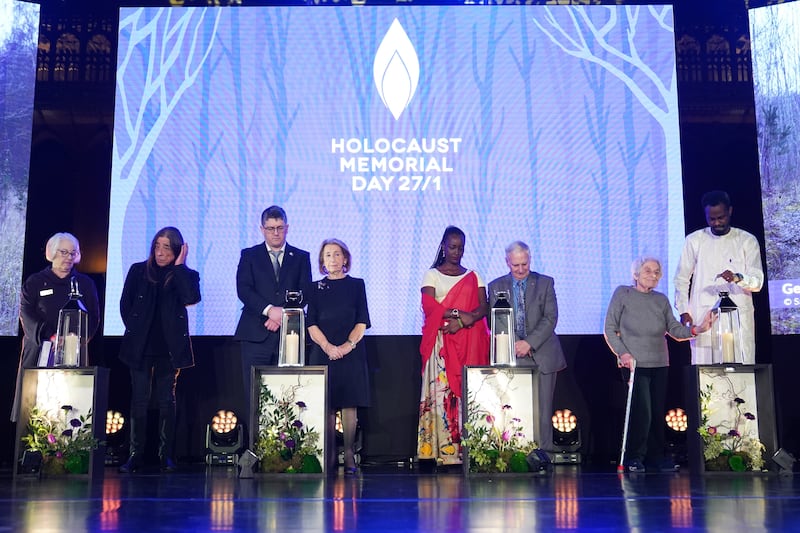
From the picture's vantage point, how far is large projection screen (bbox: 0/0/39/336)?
6.68 m

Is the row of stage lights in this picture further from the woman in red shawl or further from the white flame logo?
the white flame logo

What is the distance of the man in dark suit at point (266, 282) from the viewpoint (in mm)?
5766

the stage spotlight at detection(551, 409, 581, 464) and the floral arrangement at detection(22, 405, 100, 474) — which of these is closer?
the floral arrangement at detection(22, 405, 100, 474)

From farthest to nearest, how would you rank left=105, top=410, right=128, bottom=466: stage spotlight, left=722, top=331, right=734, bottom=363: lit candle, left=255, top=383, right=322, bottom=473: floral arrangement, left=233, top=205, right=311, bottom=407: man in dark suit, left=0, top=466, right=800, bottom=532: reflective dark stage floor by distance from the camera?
left=105, top=410, right=128, bottom=466: stage spotlight, left=233, top=205, right=311, bottom=407: man in dark suit, left=722, top=331, right=734, bottom=363: lit candle, left=255, top=383, right=322, bottom=473: floral arrangement, left=0, top=466, right=800, bottom=532: reflective dark stage floor

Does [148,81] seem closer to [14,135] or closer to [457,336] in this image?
[14,135]

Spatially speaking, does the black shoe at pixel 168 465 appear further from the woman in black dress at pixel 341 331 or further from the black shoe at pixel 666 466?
the black shoe at pixel 666 466

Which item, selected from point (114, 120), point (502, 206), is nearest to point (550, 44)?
point (502, 206)

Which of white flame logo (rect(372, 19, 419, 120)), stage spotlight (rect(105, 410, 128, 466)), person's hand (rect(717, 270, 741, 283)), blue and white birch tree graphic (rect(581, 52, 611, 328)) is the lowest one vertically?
stage spotlight (rect(105, 410, 128, 466))

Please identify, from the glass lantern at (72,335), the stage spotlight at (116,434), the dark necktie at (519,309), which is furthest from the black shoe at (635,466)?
the stage spotlight at (116,434)

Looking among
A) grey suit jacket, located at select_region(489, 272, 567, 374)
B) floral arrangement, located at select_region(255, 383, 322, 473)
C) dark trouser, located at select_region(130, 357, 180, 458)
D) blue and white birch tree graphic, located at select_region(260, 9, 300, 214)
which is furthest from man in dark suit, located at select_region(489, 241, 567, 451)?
dark trouser, located at select_region(130, 357, 180, 458)

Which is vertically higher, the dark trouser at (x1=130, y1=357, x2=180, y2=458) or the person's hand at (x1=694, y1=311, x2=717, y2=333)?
the person's hand at (x1=694, y1=311, x2=717, y2=333)

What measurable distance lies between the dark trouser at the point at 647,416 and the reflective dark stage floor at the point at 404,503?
0.56m

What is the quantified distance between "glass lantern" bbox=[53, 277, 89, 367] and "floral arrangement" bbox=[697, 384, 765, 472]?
3.56 m

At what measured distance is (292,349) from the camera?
16.9 ft
